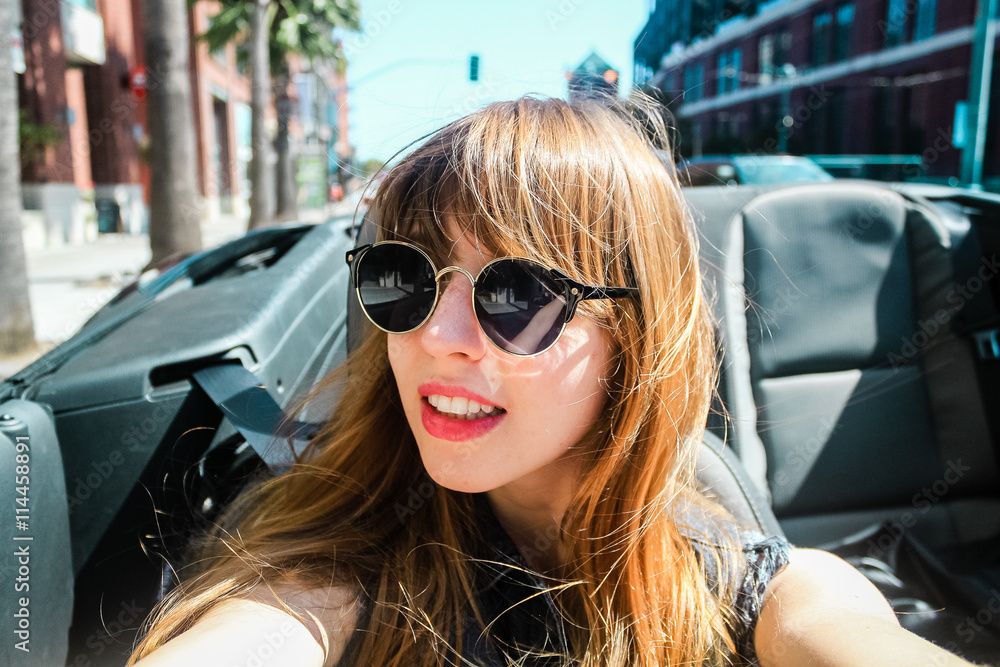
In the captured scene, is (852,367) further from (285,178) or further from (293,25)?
(293,25)

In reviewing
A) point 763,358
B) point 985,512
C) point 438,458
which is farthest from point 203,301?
point 985,512

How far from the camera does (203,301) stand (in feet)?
5.62

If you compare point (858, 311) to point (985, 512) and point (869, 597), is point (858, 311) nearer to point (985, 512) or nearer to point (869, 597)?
point (985, 512)

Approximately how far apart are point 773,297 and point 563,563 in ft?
4.46

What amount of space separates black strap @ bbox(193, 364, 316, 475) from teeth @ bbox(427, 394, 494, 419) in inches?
14.7

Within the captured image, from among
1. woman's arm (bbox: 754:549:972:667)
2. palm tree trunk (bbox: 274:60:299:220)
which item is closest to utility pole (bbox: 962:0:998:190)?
woman's arm (bbox: 754:549:972:667)

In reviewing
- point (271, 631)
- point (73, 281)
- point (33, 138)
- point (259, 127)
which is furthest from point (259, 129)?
point (271, 631)

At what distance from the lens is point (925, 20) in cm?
2127

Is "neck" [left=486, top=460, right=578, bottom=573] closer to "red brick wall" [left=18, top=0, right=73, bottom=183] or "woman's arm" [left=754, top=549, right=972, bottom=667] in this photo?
"woman's arm" [left=754, top=549, right=972, bottom=667]

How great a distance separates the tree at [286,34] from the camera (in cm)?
1616

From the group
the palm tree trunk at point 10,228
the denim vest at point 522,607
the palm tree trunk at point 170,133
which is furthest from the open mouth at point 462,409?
the palm tree trunk at point 170,133

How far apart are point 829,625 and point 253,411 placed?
103 centimetres

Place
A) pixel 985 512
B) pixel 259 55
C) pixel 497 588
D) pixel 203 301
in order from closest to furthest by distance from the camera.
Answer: pixel 497 588
pixel 203 301
pixel 985 512
pixel 259 55

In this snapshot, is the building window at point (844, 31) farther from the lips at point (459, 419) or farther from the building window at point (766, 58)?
the lips at point (459, 419)
